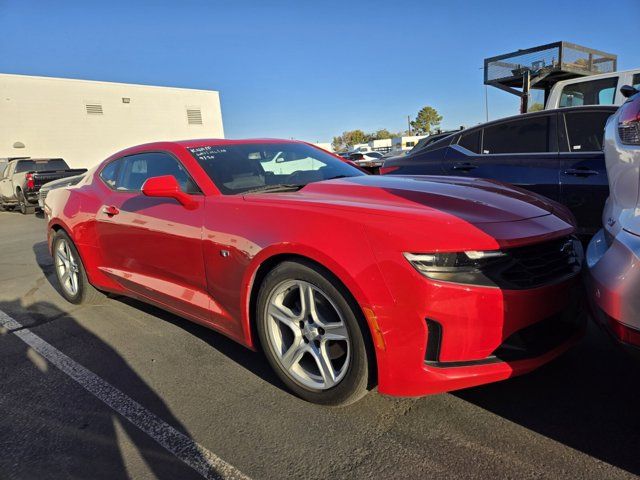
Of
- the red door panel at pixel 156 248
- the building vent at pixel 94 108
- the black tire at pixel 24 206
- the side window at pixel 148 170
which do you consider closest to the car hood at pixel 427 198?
the red door panel at pixel 156 248

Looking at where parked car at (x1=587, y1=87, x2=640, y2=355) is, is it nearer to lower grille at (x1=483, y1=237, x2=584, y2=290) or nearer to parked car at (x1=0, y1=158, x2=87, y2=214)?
lower grille at (x1=483, y1=237, x2=584, y2=290)

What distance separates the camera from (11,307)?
14.5 feet

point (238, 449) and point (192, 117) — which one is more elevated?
point (192, 117)

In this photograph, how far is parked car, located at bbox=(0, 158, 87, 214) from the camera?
13.5m

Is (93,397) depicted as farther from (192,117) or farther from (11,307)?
(192,117)

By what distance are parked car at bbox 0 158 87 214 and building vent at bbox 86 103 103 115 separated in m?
12.1

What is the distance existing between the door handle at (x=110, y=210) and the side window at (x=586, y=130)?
162 inches

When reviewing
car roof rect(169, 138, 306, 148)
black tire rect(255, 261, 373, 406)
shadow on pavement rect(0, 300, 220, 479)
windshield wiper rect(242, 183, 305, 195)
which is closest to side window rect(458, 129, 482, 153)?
car roof rect(169, 138, 306, 148)

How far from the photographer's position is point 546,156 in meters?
4.35

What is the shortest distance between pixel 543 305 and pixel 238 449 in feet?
5.10

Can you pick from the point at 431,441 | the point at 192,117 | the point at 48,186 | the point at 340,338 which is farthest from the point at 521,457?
the point at 192,117

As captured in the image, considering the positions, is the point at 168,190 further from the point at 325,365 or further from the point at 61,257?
the point at 61,257

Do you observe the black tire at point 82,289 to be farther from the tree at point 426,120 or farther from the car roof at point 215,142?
the tree at point 426,120

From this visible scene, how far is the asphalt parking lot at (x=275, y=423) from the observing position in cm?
195
